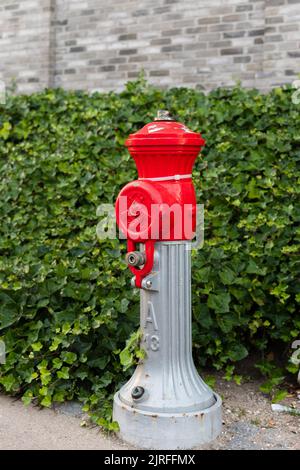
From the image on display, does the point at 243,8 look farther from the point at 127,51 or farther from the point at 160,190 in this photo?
the point at 160,190

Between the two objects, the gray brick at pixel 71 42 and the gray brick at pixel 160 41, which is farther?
the gray brick at pixel 71 42

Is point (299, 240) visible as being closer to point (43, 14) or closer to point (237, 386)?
point (237, 386)

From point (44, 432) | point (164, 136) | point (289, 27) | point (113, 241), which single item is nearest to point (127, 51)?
point (289, 27)

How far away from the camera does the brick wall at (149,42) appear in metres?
6.15

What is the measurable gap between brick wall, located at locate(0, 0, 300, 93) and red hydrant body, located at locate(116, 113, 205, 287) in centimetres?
361

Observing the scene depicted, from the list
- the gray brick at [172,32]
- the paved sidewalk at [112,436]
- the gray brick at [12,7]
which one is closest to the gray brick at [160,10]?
the gray brick at [172,32]

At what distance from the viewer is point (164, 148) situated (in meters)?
2.75

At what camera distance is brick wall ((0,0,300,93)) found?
615 cm

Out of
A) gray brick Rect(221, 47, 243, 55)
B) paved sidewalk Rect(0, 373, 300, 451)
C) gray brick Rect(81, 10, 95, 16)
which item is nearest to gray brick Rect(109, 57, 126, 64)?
gray brick Rect(81, 10, 95, 16)

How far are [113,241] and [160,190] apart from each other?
1396 millimetres

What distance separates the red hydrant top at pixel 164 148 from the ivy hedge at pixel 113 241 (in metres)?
0.86

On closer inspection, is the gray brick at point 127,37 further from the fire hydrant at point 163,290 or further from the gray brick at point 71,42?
the fire hydrant at point 163,290

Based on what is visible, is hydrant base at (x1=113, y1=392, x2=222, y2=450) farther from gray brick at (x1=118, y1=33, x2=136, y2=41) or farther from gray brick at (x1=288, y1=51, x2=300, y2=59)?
gray brick at (x1=118, y1=33, x2=136, y2=41)

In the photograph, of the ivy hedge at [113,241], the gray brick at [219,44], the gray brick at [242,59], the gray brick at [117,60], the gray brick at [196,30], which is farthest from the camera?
the gray brick at [117,60]
